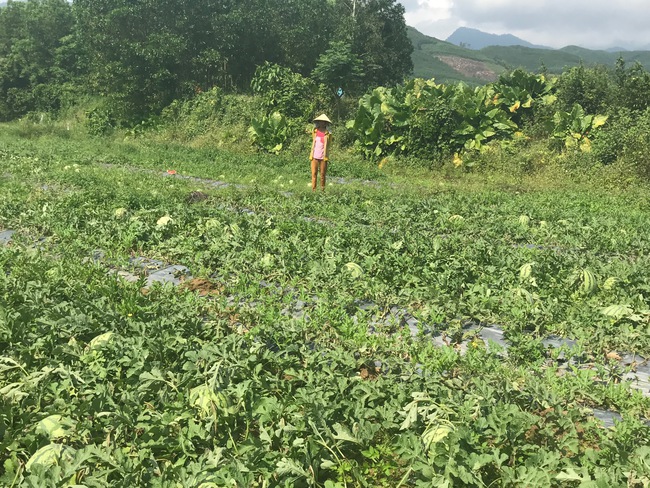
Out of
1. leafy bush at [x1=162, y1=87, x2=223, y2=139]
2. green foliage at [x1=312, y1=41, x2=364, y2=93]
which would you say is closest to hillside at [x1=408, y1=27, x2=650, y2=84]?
green foliage at [x1=312, y1=41, x2=364, y2=93]

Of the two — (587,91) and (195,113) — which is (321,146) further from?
(195,113)

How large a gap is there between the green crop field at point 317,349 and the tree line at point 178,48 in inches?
679

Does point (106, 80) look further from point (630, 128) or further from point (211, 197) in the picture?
point (630, 128)

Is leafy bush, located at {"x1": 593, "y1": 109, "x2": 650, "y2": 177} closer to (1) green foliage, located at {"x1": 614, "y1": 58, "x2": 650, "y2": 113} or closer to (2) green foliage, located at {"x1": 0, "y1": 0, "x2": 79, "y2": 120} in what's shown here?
(1) green foliage, located at {"x1": 614, "y1": 58, "x2": 650, "y2": 113}

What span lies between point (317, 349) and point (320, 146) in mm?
7728

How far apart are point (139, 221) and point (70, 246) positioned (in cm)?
96

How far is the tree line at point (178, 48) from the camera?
22.7 m

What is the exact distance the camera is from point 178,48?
22719 mm

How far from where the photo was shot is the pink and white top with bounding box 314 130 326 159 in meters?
10.8

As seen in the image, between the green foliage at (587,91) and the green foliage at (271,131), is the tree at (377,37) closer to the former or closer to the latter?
the green foliage at (271,131)

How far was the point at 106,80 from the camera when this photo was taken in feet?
75.0

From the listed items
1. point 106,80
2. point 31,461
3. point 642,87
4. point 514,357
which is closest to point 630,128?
point 642,87

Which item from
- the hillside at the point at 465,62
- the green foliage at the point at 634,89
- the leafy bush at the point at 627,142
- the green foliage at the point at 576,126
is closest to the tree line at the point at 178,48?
the green foliage at the point at 576,126

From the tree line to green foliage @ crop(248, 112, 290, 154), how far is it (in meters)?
5.49
